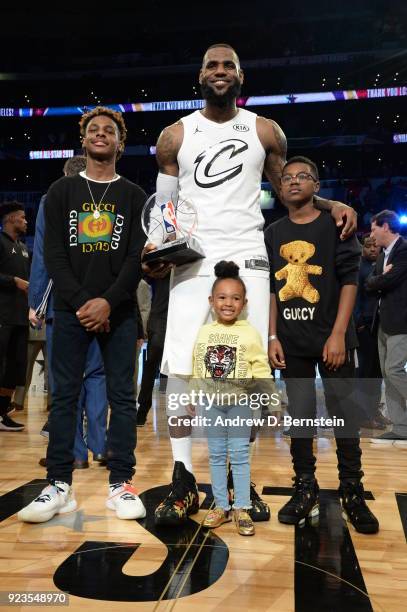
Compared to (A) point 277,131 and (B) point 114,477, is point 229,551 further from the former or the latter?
(A) point 277,131

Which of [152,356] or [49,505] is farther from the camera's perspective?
[152,356]

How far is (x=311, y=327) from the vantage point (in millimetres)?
2230

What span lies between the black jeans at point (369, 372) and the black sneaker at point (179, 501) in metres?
2.20

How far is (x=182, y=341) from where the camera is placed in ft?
7.25

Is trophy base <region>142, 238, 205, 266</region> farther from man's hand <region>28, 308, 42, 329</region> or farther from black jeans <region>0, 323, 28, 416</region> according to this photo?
black jeans <region>0, 323, 28, 416</region>

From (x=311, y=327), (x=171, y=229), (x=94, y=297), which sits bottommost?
(x=311, y=327)

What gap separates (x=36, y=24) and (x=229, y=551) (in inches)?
514

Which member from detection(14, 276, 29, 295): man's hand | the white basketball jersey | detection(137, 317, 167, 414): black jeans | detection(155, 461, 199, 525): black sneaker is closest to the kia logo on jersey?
the white basketball jersey

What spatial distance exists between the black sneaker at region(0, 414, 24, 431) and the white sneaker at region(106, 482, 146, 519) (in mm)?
2084

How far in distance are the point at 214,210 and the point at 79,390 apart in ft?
2.91

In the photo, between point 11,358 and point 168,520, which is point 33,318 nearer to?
point 11,358

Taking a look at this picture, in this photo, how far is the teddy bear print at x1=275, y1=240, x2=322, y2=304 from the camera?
224cm

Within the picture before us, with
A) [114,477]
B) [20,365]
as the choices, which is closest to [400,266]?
[114,477]

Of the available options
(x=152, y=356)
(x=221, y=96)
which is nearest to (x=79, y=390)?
(x=221, y=96)
